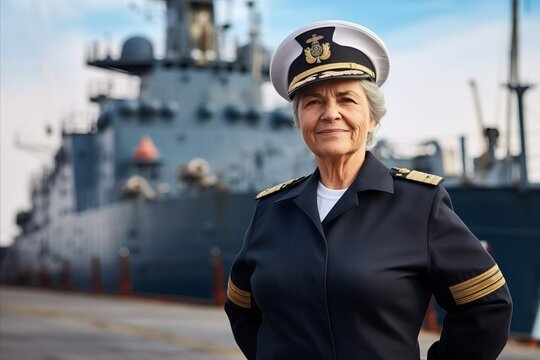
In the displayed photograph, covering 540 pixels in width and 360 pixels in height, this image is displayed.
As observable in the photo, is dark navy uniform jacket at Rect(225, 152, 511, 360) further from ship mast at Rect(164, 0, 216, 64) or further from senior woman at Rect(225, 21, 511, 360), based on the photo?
ship mast at Rect(164, 0, 216, 64)

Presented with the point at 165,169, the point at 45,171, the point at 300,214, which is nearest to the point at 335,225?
the point at 300,214

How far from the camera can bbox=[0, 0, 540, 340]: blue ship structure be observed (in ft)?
50.7

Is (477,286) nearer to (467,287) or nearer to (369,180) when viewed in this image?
(467,287)

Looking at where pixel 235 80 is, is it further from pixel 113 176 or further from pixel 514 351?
pixel 514 351

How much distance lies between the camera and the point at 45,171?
3184cm

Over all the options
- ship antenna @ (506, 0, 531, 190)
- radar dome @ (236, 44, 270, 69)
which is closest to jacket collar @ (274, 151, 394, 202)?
ship antenna @ (506, 0, 531, 190)

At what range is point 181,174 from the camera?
60.8ft

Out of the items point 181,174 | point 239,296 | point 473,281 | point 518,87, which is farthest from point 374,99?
point 181,174

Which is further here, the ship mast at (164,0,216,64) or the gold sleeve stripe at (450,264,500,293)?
the ship mast at (164,0,216,64)

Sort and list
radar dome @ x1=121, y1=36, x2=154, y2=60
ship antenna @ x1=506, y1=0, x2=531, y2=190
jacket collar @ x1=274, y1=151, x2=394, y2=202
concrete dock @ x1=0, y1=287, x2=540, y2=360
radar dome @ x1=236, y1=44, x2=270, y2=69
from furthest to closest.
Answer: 1. radar dome @ x1=236, y1=44, x2=270, y2=69
2. radar dome @ x1=121, y1=36, x2=154, y2=60
3. ship antenna @ x1=506, y1=0, x2=531, y2=190
4. concrete dock @ x1=0, y1=287, x2=540, y2=360
5. jacket collar @ x1=274, y1=151, x2=394, y2=202

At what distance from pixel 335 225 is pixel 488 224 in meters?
10.7

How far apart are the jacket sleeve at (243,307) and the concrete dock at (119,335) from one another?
452 cm

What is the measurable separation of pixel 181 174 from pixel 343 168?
16.5 meters

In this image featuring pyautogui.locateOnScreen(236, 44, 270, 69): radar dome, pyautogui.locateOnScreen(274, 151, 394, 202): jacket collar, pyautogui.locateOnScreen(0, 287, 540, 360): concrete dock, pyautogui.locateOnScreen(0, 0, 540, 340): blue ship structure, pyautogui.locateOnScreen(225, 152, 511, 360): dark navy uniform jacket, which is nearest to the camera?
pyautogui.locateOnScreen(225, 152, 511, 360): dark navy uniform jacket
